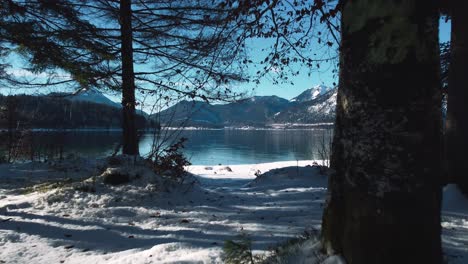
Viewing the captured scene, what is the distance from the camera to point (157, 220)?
4953mm

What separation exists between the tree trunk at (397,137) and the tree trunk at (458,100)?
376 cm

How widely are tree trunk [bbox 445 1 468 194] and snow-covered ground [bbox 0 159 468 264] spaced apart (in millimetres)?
283

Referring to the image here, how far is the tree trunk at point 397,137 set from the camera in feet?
5.68

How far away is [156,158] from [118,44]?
3.28 m

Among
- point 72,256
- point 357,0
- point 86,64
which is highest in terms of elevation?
point 86,64

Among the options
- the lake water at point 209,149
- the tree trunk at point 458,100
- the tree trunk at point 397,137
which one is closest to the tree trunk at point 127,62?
the lake water at point 209,149

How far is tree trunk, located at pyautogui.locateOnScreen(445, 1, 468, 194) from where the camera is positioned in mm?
4832

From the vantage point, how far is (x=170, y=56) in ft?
29.4

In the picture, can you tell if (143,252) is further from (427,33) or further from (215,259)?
(427,33)

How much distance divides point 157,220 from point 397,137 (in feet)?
13.1

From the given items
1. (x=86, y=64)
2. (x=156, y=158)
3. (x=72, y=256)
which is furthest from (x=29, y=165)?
(x=72, y=256)

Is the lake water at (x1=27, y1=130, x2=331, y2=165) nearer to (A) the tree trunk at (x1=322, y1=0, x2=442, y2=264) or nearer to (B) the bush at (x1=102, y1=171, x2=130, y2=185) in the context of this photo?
(B) the bush at (x1=102, y1=171, x2=130, y2=185)

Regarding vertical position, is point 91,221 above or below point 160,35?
below

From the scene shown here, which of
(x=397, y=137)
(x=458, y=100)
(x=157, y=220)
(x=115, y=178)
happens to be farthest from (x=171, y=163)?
(x=397, y=137)
